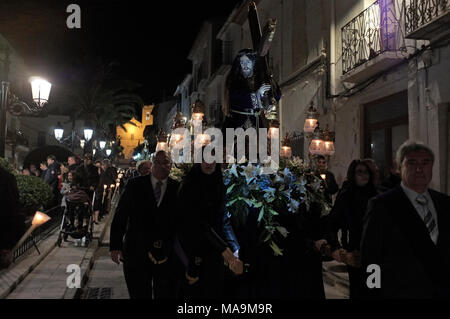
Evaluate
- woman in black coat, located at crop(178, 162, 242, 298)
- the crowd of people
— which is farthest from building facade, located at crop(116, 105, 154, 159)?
woman in black coat, located at crop(178, 162, 242, 298)

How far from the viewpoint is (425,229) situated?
2.82m

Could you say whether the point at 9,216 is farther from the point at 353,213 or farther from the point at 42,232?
the point at 42,232

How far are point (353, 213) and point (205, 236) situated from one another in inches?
68.0

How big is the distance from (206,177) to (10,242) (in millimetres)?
1789

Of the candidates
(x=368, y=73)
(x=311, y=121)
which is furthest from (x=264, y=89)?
(x=311, y=121)

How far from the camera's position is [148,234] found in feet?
13.9

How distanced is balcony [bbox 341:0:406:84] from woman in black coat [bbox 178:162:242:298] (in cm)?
792

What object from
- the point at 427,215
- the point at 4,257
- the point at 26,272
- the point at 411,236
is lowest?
the point at 26,272

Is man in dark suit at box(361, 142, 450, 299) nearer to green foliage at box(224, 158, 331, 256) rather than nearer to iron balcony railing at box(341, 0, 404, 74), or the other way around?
green foliage at box(224, 158, 331, 256)

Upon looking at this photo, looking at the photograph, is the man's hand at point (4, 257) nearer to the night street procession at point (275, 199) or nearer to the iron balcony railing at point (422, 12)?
the night street procession at point (275, 199)

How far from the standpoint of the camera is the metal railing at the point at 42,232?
8.30 metres

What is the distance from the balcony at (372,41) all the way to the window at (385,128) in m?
0.89

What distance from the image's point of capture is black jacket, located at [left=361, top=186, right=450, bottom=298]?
2.76m

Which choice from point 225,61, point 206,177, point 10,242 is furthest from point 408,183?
point 225,61
